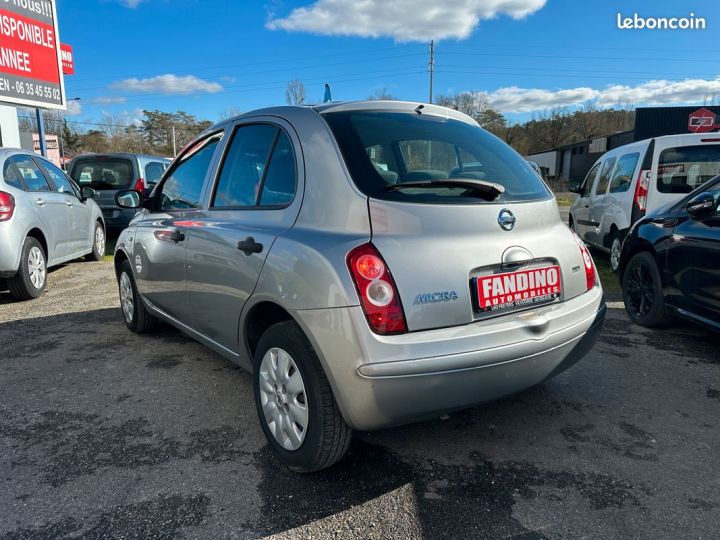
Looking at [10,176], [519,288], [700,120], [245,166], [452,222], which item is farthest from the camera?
[700,120]

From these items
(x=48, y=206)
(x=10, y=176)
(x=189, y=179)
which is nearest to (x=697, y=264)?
(x=189, y=179)

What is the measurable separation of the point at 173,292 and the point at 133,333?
140 cm

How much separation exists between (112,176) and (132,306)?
6.46 metres

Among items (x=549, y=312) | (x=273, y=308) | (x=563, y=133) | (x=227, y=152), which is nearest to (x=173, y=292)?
(x=227, y=152)

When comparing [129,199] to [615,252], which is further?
[615,252]

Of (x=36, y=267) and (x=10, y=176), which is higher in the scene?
(x=10, y=176)

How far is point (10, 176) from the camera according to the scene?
5.72 metres

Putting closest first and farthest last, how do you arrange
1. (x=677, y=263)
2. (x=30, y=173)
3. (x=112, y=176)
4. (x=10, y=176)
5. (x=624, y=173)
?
(x=677, y=263), (x=10, y=176), (x=30, y=173), (x=624, y=173), (x=112, y=176)

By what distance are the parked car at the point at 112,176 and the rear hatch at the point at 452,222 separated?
8148 millimetres

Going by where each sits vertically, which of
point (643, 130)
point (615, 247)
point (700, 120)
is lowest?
point (615, 247)

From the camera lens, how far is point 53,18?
1334 cm

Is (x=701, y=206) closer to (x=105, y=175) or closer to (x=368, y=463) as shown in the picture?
(x=368, y=463)

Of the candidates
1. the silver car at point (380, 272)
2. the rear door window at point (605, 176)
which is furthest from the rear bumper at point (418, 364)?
the rear door window at point (605, 176)

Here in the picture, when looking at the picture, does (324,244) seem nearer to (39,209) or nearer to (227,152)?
(227,152)
